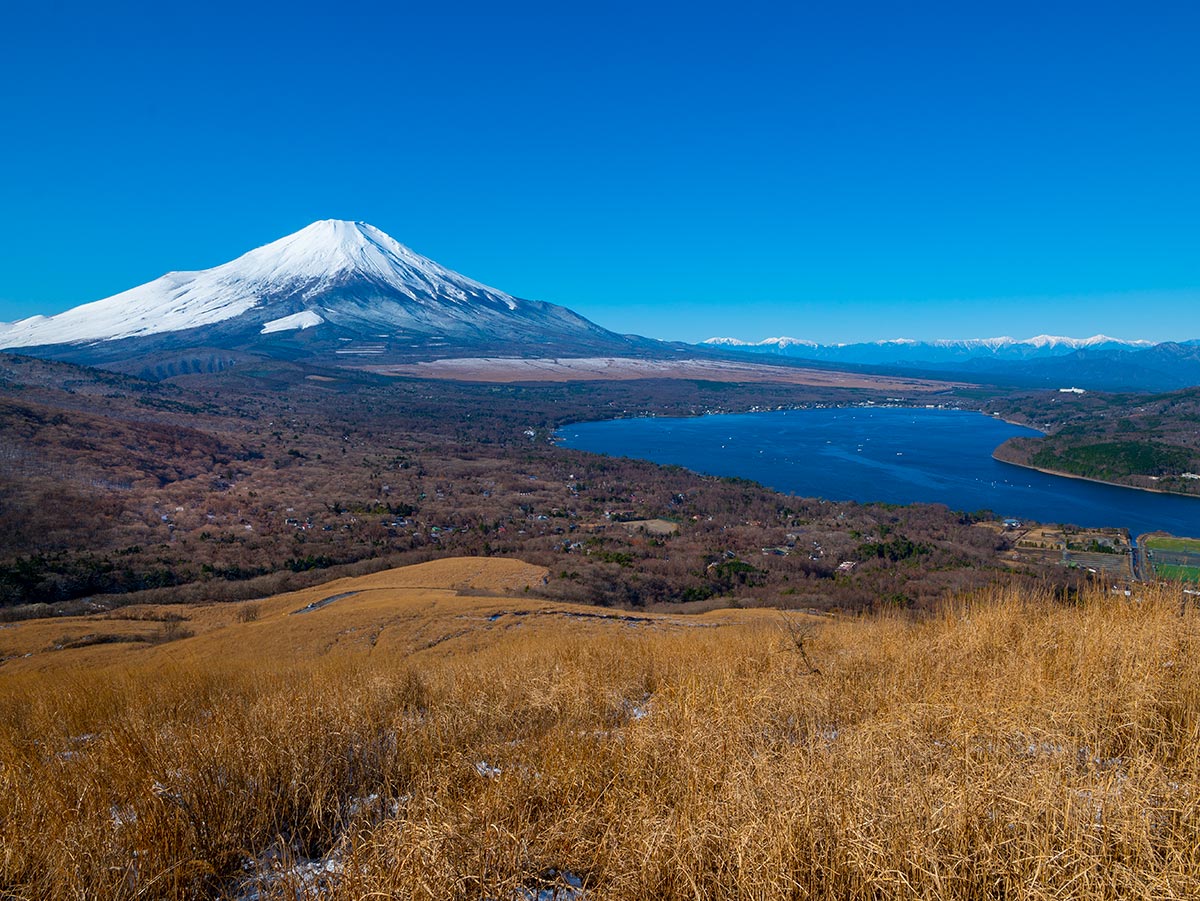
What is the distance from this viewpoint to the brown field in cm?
14538

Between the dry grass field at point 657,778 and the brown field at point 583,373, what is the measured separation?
13704 centimetres

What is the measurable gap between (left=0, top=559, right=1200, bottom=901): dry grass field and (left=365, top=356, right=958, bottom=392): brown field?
137037mm

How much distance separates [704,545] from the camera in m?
34.0

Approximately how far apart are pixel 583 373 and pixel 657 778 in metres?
165

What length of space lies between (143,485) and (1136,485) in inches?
3306

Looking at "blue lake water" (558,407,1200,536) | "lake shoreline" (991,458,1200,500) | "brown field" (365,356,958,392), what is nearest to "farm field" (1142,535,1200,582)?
"blue lake water" (558,407,1200,536)

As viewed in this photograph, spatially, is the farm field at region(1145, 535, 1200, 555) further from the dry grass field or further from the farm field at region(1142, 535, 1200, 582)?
the dry grass field

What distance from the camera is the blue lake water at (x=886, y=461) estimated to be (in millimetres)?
53031

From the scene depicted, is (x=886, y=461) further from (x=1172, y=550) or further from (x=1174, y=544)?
(x=1172, y=550)

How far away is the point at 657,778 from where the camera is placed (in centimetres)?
307

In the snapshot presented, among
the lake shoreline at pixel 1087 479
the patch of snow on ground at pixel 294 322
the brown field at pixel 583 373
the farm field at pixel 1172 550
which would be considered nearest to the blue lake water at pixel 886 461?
the lake shoreline at pixel 1087 479

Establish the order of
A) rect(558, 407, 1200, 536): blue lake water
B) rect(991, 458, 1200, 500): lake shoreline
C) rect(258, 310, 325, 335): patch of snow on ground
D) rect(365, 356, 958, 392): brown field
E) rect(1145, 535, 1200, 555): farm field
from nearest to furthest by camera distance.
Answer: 1. rect(1145, 535, 1200, 555): farm field
2. rect(558, 407, 1200, 536): blue lake water
3. rect(991, 458, 1200, 500): lake shoreline
4. rect(365, 356, 958, 392): brown field
5. rect(258, 310, 325, 335): patch of snow on ground

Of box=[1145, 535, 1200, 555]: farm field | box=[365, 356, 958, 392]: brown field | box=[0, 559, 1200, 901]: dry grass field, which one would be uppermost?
box=[365, 356, 958, 392]: brown field

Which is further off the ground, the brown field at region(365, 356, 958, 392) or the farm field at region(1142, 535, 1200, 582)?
the brown field at region(365, 356, 958, 392)
